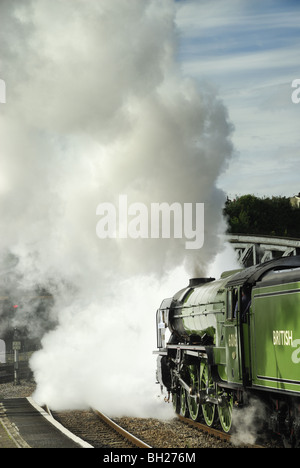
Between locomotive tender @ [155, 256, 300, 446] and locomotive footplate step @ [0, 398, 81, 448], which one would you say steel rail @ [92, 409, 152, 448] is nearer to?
locomotive footplate step @ [0, 398, 81, 448]

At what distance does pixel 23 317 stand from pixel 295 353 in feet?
111

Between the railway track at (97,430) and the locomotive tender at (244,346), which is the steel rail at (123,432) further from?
the locomotive tender at (244,346)

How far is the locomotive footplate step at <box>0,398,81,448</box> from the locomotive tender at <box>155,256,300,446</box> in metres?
3.15

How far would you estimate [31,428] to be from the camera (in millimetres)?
15891

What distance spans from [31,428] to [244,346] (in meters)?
5.96

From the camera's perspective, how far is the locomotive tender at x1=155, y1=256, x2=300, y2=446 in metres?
10.8

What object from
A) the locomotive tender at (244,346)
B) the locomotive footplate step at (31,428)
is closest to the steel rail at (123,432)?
the locomotive footplate step at (31,428)

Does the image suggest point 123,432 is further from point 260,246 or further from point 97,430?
point 260,246

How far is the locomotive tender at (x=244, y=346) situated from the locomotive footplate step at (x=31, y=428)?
315 centimetres

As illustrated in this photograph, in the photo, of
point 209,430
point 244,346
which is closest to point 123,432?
point 209,430

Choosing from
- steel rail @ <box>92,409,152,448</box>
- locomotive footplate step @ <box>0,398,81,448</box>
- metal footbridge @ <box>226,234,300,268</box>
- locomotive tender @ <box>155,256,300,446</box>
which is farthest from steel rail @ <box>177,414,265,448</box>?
metal footbridge @ <box>226,234,300,268</box>

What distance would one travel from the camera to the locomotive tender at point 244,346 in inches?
424
